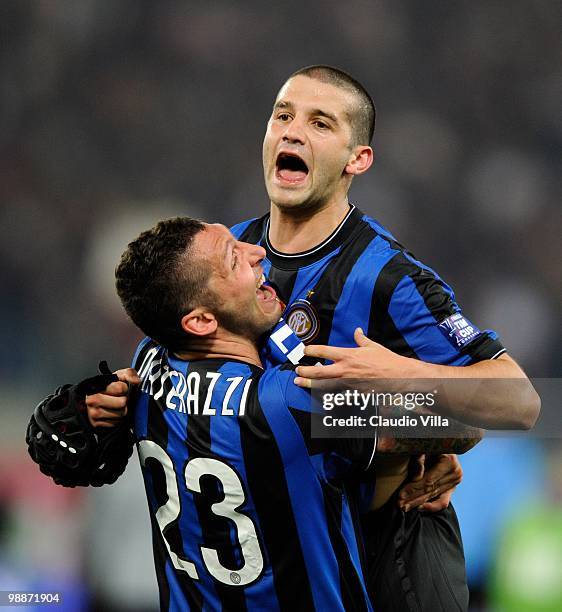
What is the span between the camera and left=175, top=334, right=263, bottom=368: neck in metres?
2.38

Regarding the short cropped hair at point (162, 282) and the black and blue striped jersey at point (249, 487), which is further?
the short cropped hair at point (162, 282)

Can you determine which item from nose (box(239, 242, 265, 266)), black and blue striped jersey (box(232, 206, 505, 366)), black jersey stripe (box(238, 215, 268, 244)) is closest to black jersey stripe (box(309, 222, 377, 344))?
black and blue striped jersey (box(232, 206, 505, 366))

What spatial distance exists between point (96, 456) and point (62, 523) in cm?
209

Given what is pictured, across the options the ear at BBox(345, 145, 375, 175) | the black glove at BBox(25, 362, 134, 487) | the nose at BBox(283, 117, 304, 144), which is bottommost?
the black glove at BBox(25, 362, 134, 487)

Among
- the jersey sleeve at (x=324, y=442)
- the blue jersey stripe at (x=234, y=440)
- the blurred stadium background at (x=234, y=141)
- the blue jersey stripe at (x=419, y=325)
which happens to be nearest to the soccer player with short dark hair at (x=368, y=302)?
the blue jersey stripe at (x=419, y=325)

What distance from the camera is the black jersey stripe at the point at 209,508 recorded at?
2.26m

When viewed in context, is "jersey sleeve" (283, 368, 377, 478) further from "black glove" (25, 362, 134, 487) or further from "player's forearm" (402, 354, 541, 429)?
"black glove" (25, 362, 134, 487)

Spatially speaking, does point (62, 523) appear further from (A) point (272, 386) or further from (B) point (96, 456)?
(A) point (272, 386)

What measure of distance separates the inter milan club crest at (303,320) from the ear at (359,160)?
54 centimetres

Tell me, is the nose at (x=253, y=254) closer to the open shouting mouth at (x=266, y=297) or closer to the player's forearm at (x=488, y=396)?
the open shouting mouth at (x=266, y=297)

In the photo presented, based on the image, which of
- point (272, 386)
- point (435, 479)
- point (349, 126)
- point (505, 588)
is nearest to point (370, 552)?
point (435, 479)

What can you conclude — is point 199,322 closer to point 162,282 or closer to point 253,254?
point 162,282

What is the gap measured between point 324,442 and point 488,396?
51 centimetres

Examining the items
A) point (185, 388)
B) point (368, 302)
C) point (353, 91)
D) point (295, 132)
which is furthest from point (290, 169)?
point (185, 388)
